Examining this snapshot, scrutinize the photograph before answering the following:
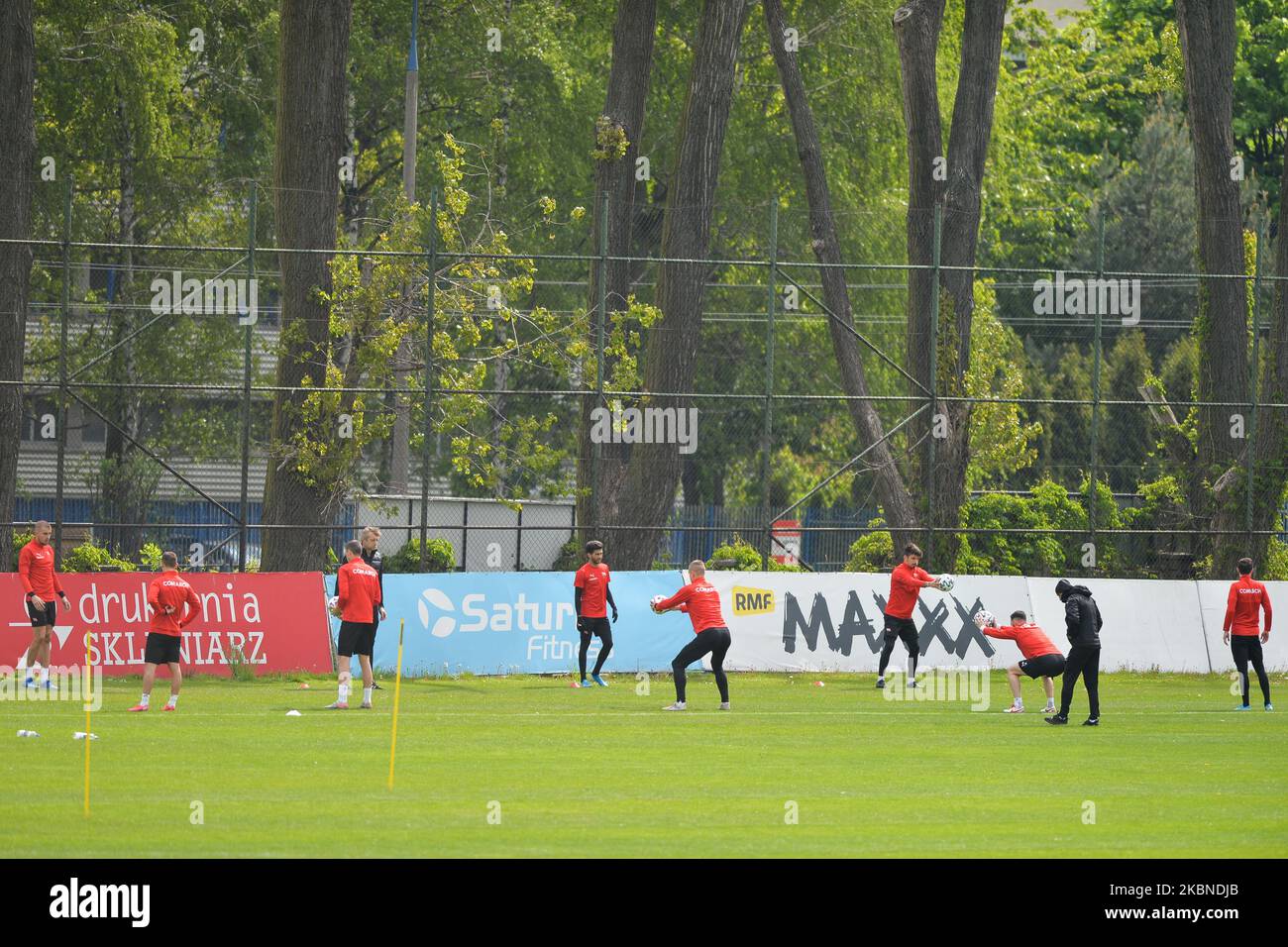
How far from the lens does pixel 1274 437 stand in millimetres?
31312

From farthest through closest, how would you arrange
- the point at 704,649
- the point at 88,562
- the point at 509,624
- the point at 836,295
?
the point at 836,295
the point at 88,562
the point at 509,624
the point at 704,649

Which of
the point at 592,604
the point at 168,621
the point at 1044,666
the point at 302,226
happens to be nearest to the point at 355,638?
the point at 168,621

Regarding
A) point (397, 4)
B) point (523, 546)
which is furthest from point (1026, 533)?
point (397, 4)

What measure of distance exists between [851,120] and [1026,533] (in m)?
16.0

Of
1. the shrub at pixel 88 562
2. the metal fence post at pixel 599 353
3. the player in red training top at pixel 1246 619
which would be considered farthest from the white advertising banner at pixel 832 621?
the shrub at pixel 88 562

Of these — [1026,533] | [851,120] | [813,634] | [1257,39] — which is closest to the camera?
[813,634]

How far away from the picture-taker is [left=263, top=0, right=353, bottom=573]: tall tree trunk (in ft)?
92.8

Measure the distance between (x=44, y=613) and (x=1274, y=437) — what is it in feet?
66.7

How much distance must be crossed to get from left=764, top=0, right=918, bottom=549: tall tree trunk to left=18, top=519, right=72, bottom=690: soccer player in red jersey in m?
14.0

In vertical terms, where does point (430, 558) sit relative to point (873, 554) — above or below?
below

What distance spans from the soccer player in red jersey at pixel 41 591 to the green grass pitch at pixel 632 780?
1.14m

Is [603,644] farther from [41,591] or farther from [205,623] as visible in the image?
[41,591]

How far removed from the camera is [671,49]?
44.1m

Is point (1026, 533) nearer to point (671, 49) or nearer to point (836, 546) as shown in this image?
point (836, 546)
